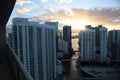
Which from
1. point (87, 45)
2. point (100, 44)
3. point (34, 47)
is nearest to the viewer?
point (34, 47)

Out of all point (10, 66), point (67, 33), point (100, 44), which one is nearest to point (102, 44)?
point (100, 44)

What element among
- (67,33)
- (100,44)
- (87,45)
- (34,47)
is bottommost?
(87,45)

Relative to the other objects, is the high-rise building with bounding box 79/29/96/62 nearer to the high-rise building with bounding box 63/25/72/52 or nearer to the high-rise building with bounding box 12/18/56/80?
the high-rise building with bounding box 63/25/72/52

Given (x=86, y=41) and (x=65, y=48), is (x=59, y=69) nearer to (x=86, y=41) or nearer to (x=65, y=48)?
(x=86, y=41)

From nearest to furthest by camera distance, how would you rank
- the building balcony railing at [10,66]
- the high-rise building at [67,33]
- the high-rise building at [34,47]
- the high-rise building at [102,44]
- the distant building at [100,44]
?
the building balcony railing at [10,66] < the high-rise building at [34,47] < the high-rise building at [102,44] < the distant building at [100,44] < the high-rise building at [67,33]

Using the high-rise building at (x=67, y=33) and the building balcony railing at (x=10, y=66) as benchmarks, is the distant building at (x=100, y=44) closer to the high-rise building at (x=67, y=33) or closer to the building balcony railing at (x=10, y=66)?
the high-rise building at (x=67, y=33)

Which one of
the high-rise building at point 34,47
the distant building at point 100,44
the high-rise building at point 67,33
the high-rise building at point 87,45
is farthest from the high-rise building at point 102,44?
the high-rise building at point 34,47

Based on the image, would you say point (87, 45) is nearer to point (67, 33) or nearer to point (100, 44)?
point (100, 44)
